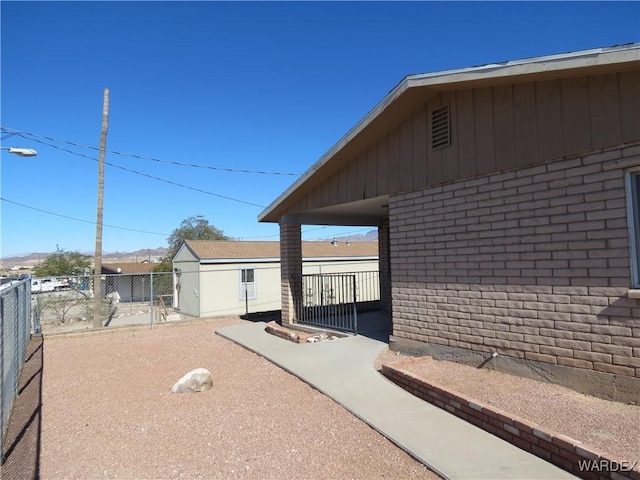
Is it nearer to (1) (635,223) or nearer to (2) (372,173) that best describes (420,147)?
(2) (372,173)

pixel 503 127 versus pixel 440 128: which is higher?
pixel 440 128

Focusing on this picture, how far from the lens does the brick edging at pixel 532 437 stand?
2980 mm

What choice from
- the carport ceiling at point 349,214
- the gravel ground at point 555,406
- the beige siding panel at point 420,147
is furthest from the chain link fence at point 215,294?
the gravel ground at point 555,406

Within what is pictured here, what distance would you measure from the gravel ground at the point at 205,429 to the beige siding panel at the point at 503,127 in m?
3.81

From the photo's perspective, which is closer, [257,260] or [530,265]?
[530,265]

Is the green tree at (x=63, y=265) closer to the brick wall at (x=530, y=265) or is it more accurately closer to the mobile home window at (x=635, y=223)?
the brick wall at (x=530, y=265)

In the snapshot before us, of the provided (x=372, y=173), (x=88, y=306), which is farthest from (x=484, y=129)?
(x=88, y=306)

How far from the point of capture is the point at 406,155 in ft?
22.9

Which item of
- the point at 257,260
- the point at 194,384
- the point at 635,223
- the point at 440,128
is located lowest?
the point at 194,384

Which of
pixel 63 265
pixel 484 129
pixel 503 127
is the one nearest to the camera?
pixel 503 127

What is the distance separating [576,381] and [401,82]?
467 cm

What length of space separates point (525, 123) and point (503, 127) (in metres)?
0.31

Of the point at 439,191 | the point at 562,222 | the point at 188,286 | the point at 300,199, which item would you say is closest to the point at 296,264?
the point at 300,199

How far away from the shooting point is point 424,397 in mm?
5012
